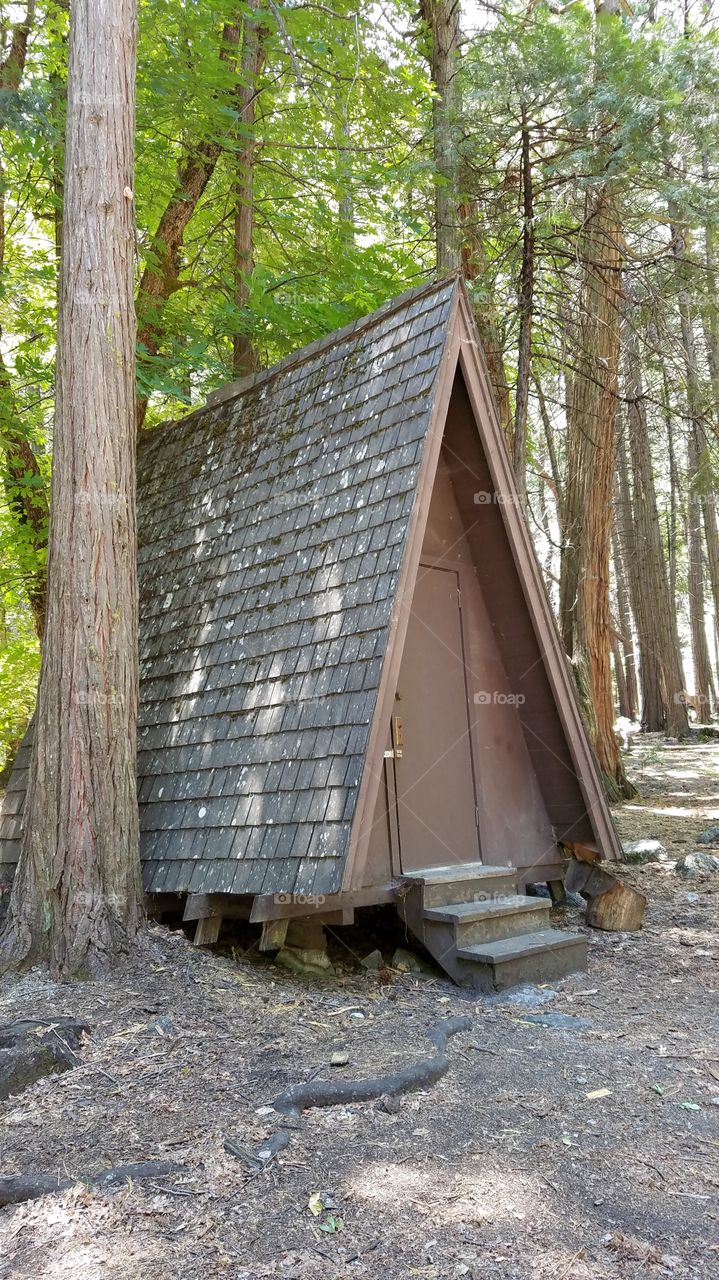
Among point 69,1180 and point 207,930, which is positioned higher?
point 207,930

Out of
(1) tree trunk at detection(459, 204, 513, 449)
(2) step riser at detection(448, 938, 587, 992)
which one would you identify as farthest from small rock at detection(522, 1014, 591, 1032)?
(1) tree trunk at detection(459, 204, 513, 449)

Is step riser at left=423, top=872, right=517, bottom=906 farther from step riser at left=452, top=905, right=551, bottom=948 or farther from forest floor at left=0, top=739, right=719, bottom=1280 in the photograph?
forest floor at left=0, top=739, right=719, bottom=1280

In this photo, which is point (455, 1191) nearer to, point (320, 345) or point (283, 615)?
point (283, 615)

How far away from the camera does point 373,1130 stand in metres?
3.57

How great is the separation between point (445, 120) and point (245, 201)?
122 inches

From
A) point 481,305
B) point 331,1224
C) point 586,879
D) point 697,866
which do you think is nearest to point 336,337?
point 481,305

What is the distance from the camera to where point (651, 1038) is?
461cm

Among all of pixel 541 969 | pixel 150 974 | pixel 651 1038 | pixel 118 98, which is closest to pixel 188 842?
pixel 150 974

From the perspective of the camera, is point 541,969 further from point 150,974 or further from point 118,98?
point 118,98

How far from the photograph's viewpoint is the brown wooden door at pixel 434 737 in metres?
6.40

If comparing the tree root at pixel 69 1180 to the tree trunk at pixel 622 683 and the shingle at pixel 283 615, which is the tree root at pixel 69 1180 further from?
the tree trunk at pixel 622 683

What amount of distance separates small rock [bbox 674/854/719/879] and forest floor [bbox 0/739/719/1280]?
7.86 feet

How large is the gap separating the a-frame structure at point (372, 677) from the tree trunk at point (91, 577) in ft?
2.50

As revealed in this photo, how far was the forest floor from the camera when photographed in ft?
8.99
